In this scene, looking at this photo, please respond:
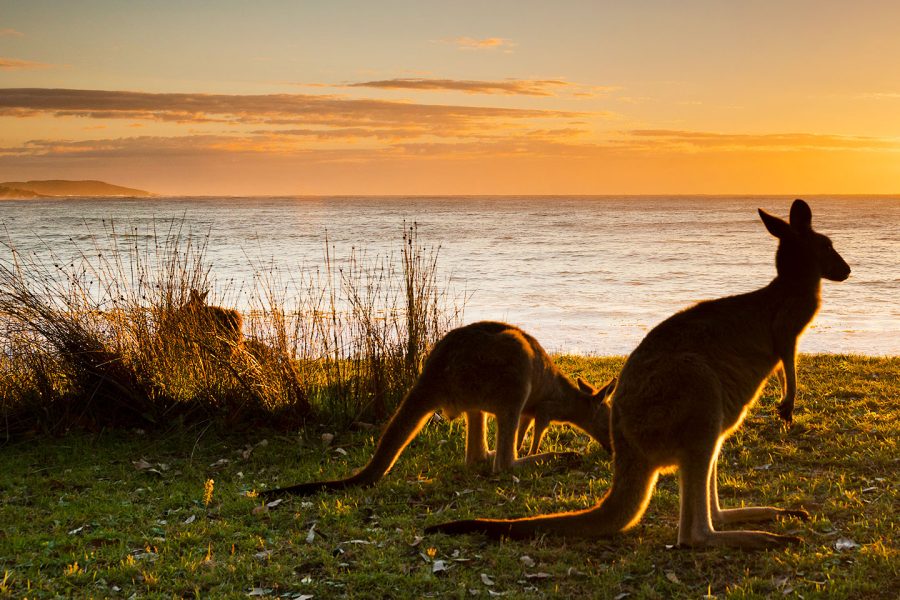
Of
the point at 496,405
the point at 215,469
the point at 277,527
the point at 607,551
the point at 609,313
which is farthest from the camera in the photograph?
the point at 609,313

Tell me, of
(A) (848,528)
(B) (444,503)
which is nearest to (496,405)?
(B) (444,503)

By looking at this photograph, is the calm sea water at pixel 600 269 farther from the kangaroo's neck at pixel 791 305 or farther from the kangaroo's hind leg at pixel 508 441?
the kangaroo's neck at pixel 791 305

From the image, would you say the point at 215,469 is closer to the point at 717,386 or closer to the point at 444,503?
the point at 444,503

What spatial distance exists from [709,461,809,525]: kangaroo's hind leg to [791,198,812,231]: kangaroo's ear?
5.89 ft

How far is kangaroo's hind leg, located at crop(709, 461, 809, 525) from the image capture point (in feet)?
17.9

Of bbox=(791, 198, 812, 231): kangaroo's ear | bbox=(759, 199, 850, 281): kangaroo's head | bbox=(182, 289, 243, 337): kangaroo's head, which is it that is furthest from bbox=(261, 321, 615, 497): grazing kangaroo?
bbox=(182, 289, 243, 337): kangaroo's head

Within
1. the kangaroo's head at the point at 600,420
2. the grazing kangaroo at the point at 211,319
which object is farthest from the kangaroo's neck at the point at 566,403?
the grazing kangaroo at the point at 211,319

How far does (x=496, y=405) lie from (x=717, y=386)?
217cm

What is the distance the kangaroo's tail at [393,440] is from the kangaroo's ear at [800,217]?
121 inches

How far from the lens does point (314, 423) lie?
8.70 m

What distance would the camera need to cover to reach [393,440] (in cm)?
645

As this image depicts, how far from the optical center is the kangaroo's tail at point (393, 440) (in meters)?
6.43

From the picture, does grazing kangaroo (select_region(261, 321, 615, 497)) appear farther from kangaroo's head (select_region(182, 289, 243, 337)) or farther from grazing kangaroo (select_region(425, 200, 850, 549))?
kangaroo's head (select_region(182, 289, 243, 337))

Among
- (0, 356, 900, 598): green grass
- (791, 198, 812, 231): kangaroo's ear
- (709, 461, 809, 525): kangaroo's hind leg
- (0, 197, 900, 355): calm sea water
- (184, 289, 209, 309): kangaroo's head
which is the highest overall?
(791, 198, 812, 231): kangaroo's ear
